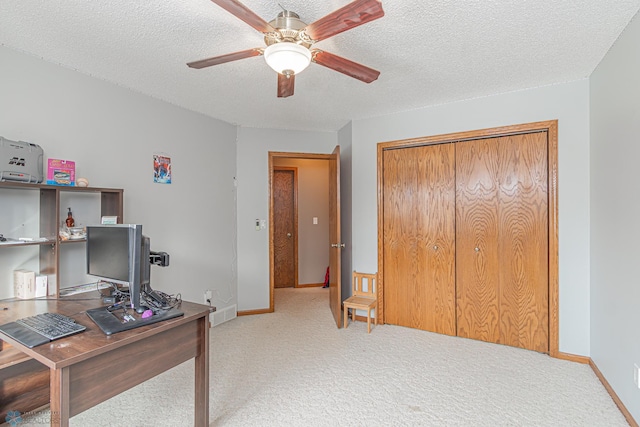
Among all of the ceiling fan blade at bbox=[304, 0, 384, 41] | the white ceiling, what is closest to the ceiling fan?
the ceiling fan blade at bbox=[304, 0, 384, 41]

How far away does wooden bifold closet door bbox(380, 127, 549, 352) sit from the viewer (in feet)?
9.22

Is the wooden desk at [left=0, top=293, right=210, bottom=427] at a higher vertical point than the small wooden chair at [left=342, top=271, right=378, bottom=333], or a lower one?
higher

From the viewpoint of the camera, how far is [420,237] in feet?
10.9

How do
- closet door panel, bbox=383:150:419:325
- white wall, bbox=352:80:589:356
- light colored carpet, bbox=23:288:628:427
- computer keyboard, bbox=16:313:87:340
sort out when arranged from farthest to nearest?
closet door panel, bbox=383:150:419:325 < white wall, bbox=352:80:589:356 < light colored carpet, bbox=23:288:628:427 < computer keyboard, bbox=16:313:87:340

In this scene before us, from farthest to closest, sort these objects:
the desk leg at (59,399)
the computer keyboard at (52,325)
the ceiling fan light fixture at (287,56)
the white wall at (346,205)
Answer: the white wall at (346,205) < the ceiling fan light fixture at (287,56) < the computer keyboard at (52,325) < the desk leg at (59,399)

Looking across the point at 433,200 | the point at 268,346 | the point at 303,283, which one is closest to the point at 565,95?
the point at 433,200

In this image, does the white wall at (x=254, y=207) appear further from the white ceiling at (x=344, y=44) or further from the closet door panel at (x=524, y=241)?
the closet door panel at (x=524, y=241)

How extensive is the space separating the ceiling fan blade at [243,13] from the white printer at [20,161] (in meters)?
Result: 1.65

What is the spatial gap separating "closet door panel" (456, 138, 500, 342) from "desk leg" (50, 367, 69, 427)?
3065 mm

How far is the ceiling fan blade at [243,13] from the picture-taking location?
125 cm

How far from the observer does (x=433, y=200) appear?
10.6ft

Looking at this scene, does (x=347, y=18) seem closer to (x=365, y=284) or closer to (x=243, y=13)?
(x=243, y=13)

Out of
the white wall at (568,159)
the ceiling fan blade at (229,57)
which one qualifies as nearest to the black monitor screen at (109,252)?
the ceiling fan blade at (229,57)

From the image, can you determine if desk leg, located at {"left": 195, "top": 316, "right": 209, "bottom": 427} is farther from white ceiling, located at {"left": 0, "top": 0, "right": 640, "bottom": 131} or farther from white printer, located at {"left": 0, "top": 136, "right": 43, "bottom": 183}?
white ceiling, located at {"left": 0, "top": 0, "right": 640, "bottom": 131}
